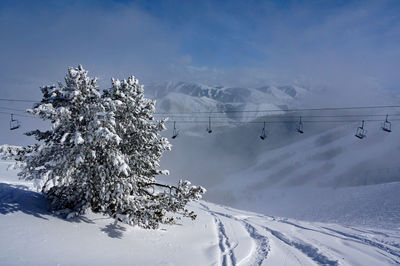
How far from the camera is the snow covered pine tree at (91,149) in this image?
10344 millimetres

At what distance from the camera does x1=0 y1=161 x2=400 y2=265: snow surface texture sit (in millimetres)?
8898

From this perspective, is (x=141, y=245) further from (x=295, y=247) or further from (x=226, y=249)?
(x=295, y=247)

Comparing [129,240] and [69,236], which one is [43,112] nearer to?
[69,236]

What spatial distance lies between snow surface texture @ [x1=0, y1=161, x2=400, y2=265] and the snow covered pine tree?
0.92 m

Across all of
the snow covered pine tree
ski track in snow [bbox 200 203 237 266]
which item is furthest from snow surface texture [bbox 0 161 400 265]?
the snow covered pine tree

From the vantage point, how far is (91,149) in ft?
35.3

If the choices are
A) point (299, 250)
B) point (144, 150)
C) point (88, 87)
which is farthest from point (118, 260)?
point (299, 250)

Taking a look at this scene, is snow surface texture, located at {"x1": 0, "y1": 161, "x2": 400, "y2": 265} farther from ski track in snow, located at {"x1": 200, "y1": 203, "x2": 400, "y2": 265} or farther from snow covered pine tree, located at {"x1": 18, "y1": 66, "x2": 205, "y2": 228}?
snow covered pine tree, located at {"x1": 18, "y1": 66, "x2": 205, "y2": 228}

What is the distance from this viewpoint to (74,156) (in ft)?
34.7

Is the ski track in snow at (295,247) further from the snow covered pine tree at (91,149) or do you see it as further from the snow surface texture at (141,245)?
the snow covered pine tree at (91,149)

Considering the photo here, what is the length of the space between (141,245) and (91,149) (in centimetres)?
476

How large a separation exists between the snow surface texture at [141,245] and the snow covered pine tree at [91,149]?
92 cm

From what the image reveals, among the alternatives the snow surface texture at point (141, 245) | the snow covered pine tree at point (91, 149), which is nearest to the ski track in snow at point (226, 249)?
the snow surface texture at point (141, 245)

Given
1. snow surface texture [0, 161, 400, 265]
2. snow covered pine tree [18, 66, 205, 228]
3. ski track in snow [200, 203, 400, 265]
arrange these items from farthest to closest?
1. ski track in snow [200, 203, 400, 265]
2. snow covered pine tree [18, 66, 205, 228]
3. snow surface texture [0, 161, 400, 265]
